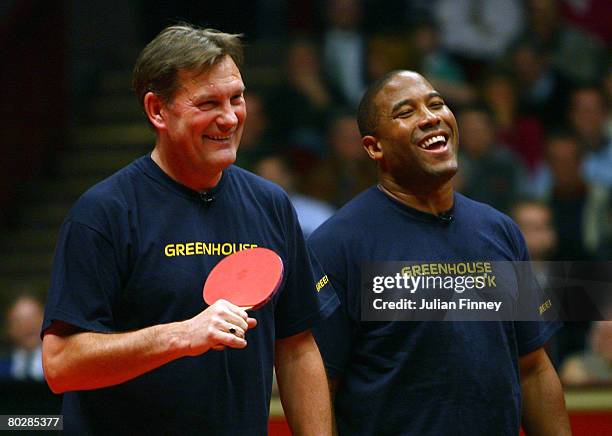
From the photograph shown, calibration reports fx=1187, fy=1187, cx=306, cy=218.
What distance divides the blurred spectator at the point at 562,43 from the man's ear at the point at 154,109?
187 inches

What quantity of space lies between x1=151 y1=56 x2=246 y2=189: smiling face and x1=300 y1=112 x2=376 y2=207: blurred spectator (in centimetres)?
354

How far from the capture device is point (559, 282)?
15.7 feet

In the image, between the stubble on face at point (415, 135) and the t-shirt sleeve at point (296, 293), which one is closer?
the t-shirt sleeve at point (296, 293)

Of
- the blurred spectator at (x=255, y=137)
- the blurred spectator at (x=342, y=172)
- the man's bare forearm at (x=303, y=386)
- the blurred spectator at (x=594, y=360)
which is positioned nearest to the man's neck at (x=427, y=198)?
the man's bare forearm at (x=303, y=386)

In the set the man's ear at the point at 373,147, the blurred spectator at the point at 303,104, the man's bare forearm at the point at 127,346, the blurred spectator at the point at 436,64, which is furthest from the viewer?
the blurred spectator at the point at 436,64

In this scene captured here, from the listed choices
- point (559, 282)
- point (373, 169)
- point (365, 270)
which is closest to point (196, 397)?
point (365, 270)

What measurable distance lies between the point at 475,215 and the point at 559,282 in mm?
1164

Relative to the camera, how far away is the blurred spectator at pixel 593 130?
6.98m

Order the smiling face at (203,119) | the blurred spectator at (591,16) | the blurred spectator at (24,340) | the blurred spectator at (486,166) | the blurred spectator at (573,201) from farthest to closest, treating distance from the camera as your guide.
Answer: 1. the blurred spectator at (591,16)
2. the blurred spectator at (486,166)
3. the blurred spectator at (573,201)
4. the blurred spectator at (24,340)
5. the smiling face at (203,119)

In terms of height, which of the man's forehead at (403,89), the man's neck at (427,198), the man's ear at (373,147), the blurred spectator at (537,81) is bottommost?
the man's neck at (427,198)

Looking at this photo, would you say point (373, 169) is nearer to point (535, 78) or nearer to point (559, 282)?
point (535, 78)

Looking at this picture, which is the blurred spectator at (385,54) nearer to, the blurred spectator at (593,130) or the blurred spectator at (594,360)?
the blurred spectator at (593,130)

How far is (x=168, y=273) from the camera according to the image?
3.03 m
